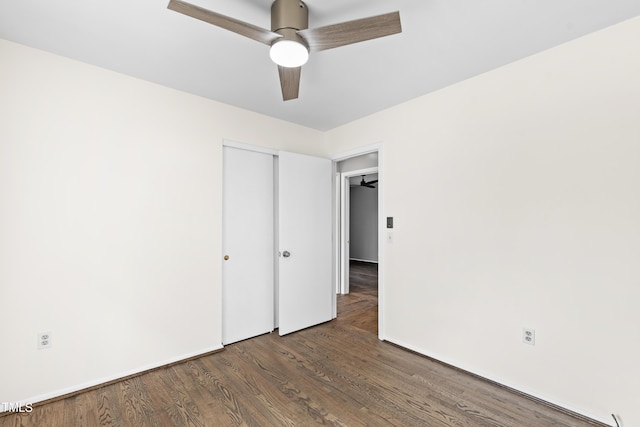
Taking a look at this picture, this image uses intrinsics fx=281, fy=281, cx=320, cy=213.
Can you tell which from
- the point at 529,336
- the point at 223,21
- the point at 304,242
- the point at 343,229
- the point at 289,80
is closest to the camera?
the point at 223,21

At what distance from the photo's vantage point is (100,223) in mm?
2211

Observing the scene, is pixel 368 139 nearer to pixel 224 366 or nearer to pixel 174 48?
pixel 174 48

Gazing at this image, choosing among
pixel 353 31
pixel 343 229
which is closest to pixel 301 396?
pixel 353 31

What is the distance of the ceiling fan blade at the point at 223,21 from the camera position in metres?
1.28

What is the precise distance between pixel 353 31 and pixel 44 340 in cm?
287

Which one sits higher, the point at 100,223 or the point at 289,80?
the point at 289,80

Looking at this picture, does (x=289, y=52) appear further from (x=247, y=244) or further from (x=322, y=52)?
(x=247, y=244)

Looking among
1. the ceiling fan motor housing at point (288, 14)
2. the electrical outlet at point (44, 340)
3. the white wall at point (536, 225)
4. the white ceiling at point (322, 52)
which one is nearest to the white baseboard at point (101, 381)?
the electrical outlet at point (44, 340)

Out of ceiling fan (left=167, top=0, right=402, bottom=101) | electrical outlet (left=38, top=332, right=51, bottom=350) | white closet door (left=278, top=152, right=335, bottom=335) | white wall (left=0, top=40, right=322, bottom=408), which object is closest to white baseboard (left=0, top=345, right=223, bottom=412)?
white wall (left=0, top=40, right=322, bottom=408)

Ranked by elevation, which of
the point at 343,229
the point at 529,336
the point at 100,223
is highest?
the point at 100,223

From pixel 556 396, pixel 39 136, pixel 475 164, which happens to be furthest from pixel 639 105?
pixel 39 136

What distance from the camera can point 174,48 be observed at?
1.98 metres

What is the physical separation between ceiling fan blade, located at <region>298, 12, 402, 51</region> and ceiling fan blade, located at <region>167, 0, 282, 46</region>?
196 millimetres

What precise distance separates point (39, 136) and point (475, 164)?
333 cm
